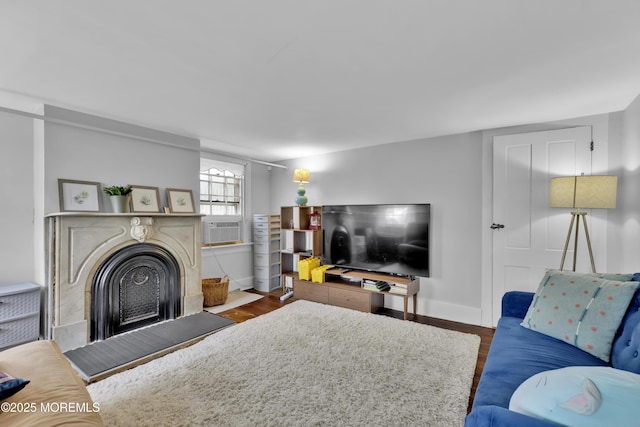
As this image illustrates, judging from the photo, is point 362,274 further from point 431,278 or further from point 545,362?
point 545,362

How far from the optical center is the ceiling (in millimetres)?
1442

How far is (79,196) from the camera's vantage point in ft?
9.37

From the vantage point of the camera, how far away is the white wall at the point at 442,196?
347cm

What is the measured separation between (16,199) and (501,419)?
158 inches

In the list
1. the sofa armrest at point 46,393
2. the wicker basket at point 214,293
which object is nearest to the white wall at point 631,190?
the sofa armrest at point 46,393

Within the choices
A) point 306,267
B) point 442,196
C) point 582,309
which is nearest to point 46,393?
point 582,309

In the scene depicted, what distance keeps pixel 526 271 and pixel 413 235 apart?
1231mm

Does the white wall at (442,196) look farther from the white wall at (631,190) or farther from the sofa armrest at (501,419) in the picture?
the sofa armrest at (501,419)

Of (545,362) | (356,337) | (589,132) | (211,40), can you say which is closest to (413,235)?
(356,337)

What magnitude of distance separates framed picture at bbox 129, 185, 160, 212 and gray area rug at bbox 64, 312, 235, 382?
1.30 metres

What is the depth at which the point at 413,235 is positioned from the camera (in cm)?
371

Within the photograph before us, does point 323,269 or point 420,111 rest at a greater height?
point 420,111

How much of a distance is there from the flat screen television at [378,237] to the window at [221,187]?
157 cm

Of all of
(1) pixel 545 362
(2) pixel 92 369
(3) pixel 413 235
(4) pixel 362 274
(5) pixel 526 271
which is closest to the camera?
(1) pixel 545 362
